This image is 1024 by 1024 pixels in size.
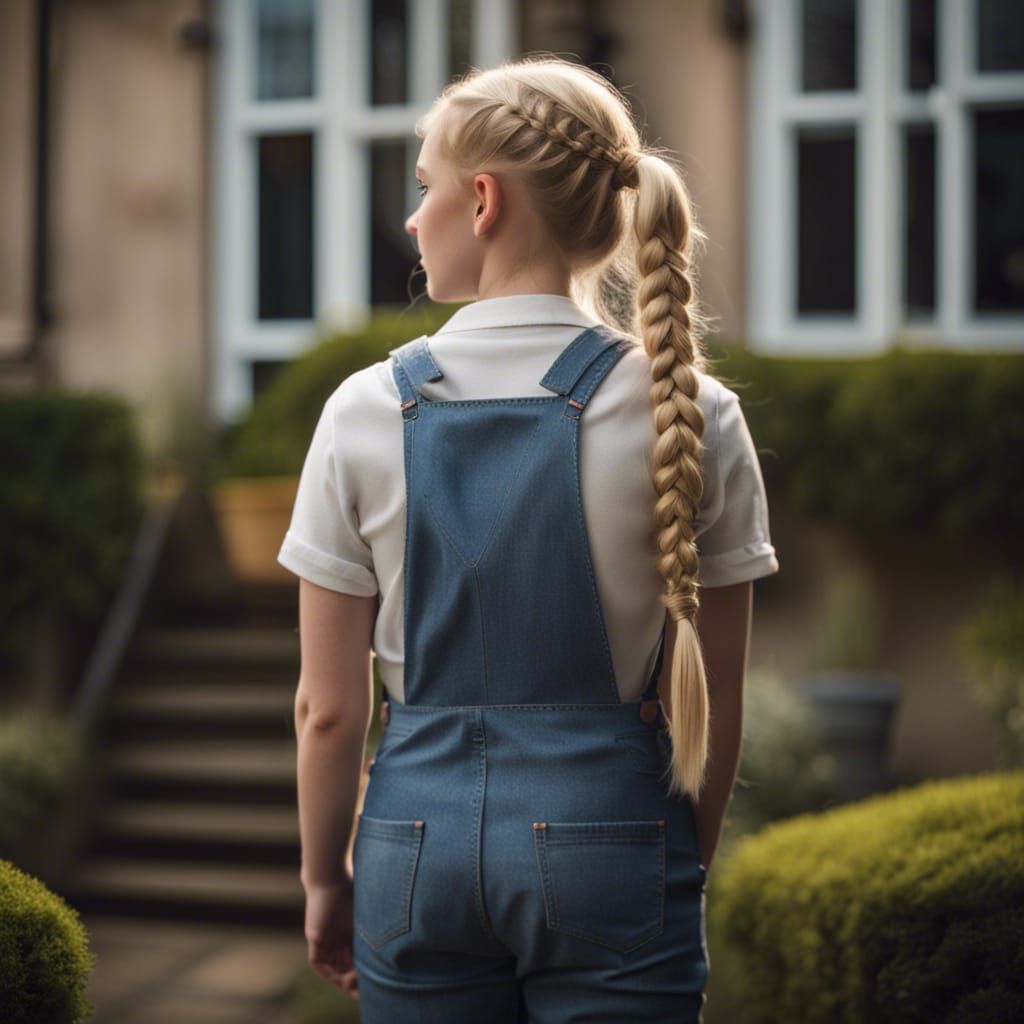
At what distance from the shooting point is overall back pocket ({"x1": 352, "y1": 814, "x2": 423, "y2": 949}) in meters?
1.74

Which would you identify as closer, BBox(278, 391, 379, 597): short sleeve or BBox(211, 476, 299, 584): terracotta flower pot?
BBox(278, 391, 379, 597): short sleeve

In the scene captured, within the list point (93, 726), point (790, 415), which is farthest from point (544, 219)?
point (93, 726)

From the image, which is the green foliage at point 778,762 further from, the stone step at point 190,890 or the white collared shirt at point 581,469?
the white collared shirt at point 581,469

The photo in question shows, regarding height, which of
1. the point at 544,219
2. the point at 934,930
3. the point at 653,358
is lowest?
the point at 934,930

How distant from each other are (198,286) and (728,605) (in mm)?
6373

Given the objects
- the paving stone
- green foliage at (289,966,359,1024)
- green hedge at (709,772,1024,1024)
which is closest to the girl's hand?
green hedge at (709,772,1024,1024)

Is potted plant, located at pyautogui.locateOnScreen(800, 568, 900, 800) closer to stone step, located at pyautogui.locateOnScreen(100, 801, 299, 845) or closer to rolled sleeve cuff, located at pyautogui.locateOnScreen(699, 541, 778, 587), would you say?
stone step, located at pyautogui.locateOnScreen(100, 801, 299, 845)

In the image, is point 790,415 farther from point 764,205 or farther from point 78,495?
point 78,495

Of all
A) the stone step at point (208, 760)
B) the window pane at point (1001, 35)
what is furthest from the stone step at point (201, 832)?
the window pane at point (1001, 35)

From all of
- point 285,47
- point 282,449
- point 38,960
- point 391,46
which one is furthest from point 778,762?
point 285,47

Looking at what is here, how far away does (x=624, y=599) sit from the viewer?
1.75m

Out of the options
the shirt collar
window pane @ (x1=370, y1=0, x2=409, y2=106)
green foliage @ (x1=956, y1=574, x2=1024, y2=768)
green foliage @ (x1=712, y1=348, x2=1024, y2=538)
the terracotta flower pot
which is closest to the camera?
the shirt collar

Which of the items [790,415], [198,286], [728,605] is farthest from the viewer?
[198,286]

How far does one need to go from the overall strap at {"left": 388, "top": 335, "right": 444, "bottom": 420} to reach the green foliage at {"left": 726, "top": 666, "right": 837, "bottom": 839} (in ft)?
12.3
